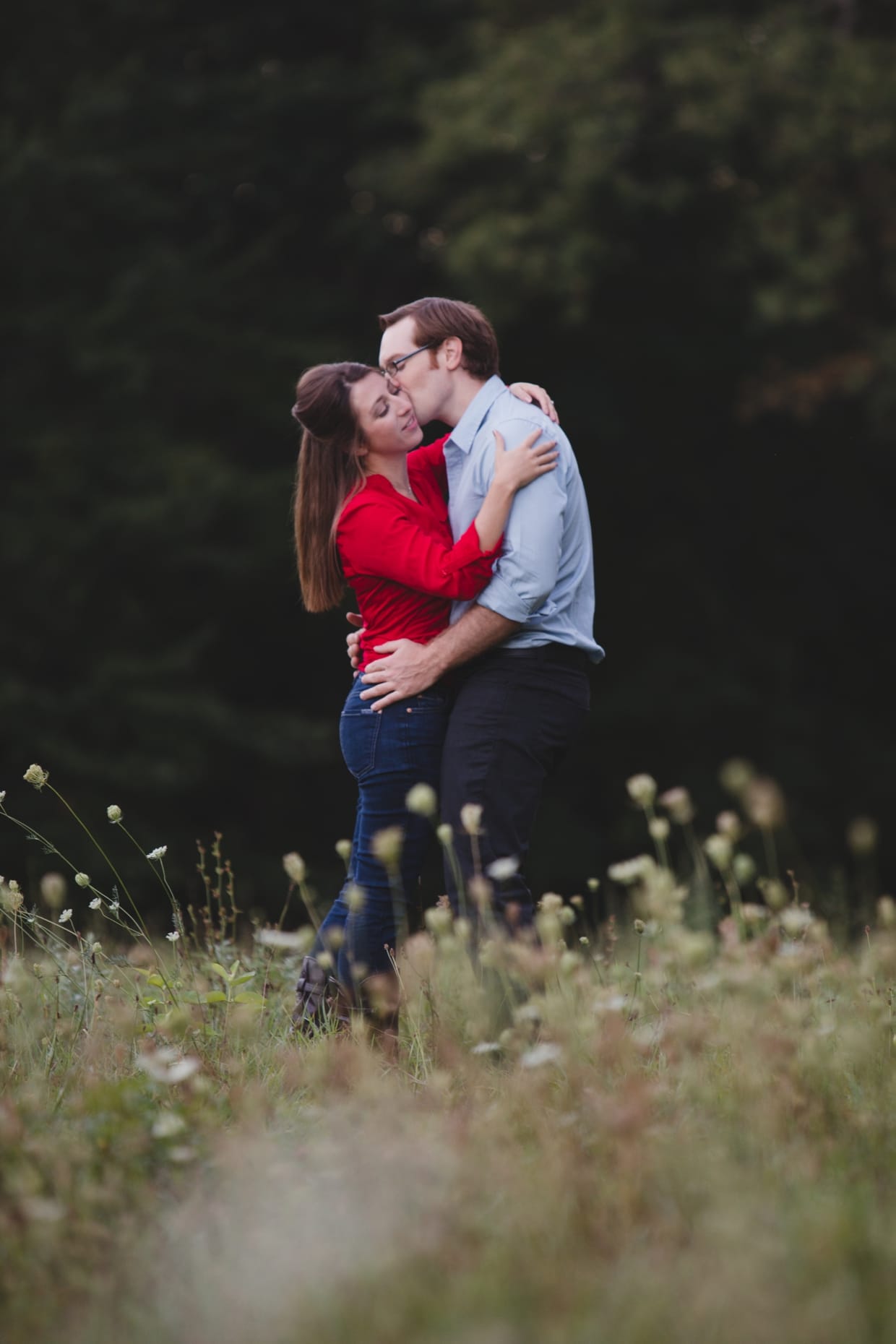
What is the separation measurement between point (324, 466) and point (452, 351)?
1.64ft

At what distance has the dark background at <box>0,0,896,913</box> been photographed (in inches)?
454

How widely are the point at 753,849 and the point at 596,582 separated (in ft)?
10.9

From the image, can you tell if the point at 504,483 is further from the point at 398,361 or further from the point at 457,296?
the point at 457,296

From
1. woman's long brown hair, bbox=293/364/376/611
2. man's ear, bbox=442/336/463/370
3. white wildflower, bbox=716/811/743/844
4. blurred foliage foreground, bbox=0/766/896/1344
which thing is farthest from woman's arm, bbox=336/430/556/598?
white wildflower, bbox=716/811/743/844

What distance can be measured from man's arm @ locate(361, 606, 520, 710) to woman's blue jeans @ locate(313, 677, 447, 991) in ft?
0.17

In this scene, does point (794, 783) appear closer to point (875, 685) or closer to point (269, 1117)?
point (875, 685)

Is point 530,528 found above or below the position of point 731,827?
above

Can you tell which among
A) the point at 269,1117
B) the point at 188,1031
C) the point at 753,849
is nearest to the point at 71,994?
the point at 188,1031

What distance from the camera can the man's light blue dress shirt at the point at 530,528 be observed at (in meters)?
3.53

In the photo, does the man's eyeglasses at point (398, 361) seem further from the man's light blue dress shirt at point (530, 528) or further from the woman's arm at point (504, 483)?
the woman's arm at point (504, 483)

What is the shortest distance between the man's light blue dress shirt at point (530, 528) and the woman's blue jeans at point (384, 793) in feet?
1.05

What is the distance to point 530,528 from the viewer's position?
353 cm

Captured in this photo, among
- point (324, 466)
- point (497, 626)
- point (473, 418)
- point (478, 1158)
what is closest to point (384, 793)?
point (497, 626)

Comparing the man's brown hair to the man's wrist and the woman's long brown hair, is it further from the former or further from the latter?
the man's wrist
